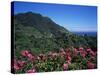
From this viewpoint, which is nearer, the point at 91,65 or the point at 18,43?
the point at 18,43

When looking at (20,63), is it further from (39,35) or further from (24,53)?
(39,35)

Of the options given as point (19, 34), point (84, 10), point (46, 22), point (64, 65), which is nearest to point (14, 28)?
point (19, 34)

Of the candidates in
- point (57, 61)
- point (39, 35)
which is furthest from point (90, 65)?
point (39, 35)

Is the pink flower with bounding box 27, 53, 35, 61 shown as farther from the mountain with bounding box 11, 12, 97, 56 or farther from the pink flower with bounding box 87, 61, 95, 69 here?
the pink flower with bounding box 87, 61, 95, 69

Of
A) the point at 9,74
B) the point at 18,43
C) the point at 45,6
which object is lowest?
the point at 9,74

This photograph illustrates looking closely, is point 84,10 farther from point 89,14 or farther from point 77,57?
point 77,57

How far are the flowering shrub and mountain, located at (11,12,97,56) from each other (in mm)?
70

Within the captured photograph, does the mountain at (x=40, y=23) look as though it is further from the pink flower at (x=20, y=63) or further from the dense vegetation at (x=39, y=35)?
the pink flower at (x=20, y=63)

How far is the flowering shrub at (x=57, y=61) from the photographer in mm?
3234

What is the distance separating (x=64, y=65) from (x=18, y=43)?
2.35 feet

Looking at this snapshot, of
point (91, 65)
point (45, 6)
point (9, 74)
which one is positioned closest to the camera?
point (9, 74)

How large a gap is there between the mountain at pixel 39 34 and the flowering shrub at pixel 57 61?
0.23ft

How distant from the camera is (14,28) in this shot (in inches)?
125

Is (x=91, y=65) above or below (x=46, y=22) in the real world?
below
